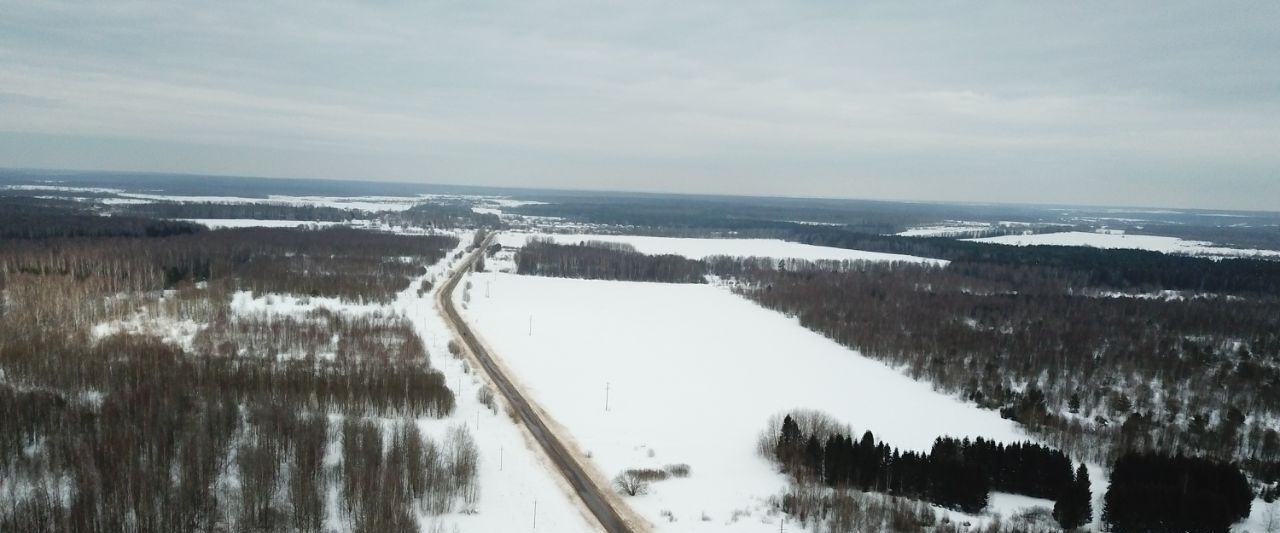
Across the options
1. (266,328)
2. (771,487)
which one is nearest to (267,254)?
(266,328)

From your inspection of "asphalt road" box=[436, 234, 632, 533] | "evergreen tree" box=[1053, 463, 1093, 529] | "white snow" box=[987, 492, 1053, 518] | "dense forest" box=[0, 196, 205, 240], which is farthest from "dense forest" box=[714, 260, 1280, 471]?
"dense forest" box=[0, 196, 205, 240]

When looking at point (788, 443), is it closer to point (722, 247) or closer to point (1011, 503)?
point (1011, 503)

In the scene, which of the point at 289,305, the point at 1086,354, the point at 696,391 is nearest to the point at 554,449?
the point at 696,391

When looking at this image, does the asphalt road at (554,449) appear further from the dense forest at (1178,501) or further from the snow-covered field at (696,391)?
the dense forest at (1178,501)

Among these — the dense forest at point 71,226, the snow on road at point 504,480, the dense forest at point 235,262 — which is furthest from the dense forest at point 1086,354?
the dense forest at point 71,226

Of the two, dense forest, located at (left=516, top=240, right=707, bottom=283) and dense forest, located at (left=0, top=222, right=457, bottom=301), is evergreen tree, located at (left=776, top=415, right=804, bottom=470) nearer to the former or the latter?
dense forest, located at (left=0, top=222, right=457, bottom=301)

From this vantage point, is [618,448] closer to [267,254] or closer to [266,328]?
[266,328]
